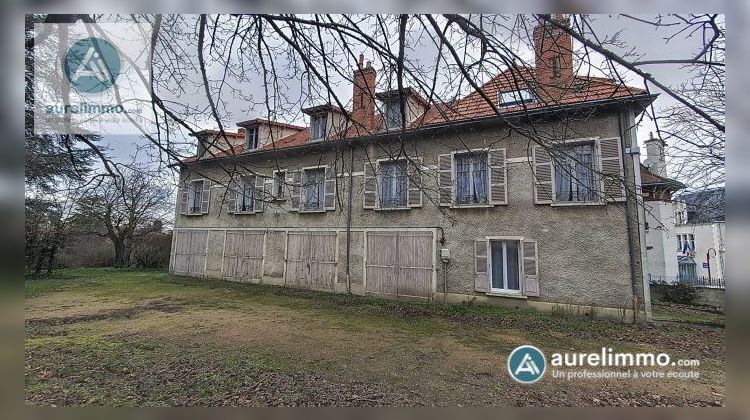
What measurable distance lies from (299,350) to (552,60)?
3.46 m

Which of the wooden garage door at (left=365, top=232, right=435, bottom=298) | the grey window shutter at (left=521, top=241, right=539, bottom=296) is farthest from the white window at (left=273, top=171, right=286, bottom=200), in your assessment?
the grey window shutter at (left=521, top=241, right=539, bottom=296)

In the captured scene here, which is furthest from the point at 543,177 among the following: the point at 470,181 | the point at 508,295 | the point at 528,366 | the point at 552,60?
the point at 528,366

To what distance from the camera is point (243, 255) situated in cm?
903

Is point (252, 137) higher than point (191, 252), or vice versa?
point (252, 137)

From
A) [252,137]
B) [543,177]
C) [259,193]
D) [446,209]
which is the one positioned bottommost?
[259,193]

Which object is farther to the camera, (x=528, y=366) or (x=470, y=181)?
(x=470, y=181)

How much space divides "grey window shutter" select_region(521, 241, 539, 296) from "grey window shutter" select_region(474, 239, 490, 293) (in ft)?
2.26

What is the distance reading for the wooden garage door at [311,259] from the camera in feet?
25.8

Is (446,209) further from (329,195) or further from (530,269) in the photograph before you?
(329,195)

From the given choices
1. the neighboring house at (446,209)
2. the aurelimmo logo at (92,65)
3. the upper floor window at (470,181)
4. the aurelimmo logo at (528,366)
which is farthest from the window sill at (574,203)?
the aurelimmo logo at (92,65)

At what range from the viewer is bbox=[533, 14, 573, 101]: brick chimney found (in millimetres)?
1825

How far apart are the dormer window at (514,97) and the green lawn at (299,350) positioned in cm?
176

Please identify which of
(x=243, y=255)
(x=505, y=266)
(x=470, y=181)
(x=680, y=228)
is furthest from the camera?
(x=243, y=255)

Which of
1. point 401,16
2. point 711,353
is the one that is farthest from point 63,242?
point 711,353
